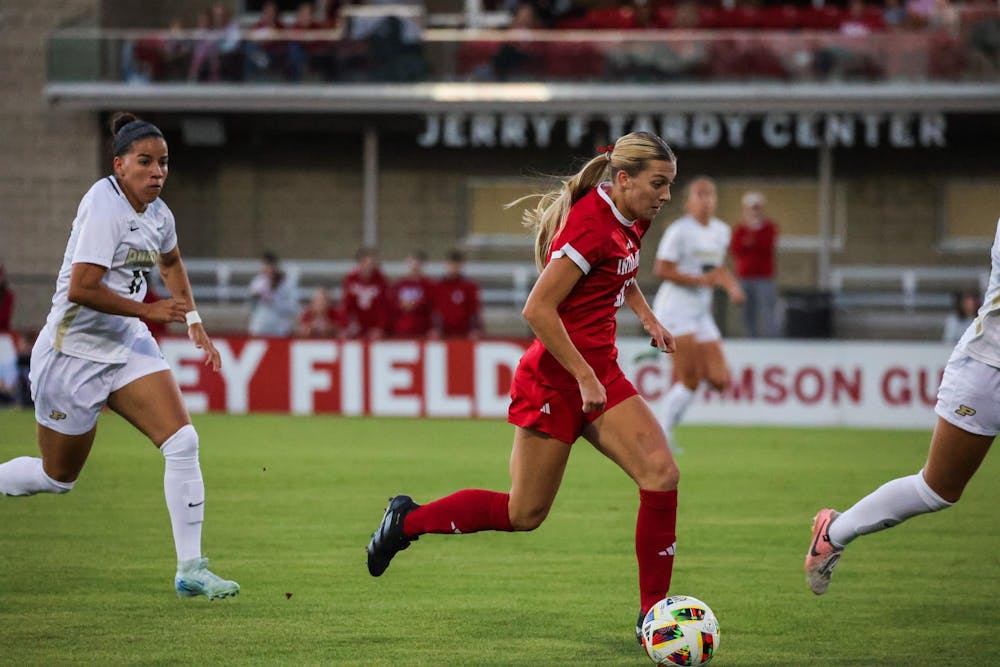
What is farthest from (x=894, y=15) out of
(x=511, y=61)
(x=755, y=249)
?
(x=755, y=249)

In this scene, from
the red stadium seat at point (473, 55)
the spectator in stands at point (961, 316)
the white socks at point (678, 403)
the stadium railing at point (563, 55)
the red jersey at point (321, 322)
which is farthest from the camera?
the red stadium seat at point (473, 55)

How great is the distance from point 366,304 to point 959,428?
538 inches

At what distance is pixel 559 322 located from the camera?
242 inches

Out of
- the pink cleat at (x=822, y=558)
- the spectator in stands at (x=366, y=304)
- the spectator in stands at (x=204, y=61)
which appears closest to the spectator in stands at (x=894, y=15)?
the spectator in stands at (x=366, y=304)

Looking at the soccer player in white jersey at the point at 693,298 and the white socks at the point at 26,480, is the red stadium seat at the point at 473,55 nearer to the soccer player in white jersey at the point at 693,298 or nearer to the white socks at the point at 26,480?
the soccer player in white jersey at the point at 693,298

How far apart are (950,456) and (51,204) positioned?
74.8 ft

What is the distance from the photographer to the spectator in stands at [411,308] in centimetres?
1955

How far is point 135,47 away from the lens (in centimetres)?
2550

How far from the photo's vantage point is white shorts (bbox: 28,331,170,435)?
23.2 feet

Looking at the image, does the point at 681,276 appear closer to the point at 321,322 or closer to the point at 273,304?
the point at 321,322

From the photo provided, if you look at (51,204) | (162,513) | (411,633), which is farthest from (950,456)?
(51,204)

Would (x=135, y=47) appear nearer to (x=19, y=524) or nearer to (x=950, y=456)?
(x=19, y=524)

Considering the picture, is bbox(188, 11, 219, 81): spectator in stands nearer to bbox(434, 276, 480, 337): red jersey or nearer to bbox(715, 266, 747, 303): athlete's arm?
bbox(434, 276, 480, 337): red jersey

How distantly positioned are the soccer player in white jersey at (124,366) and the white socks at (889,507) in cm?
274
